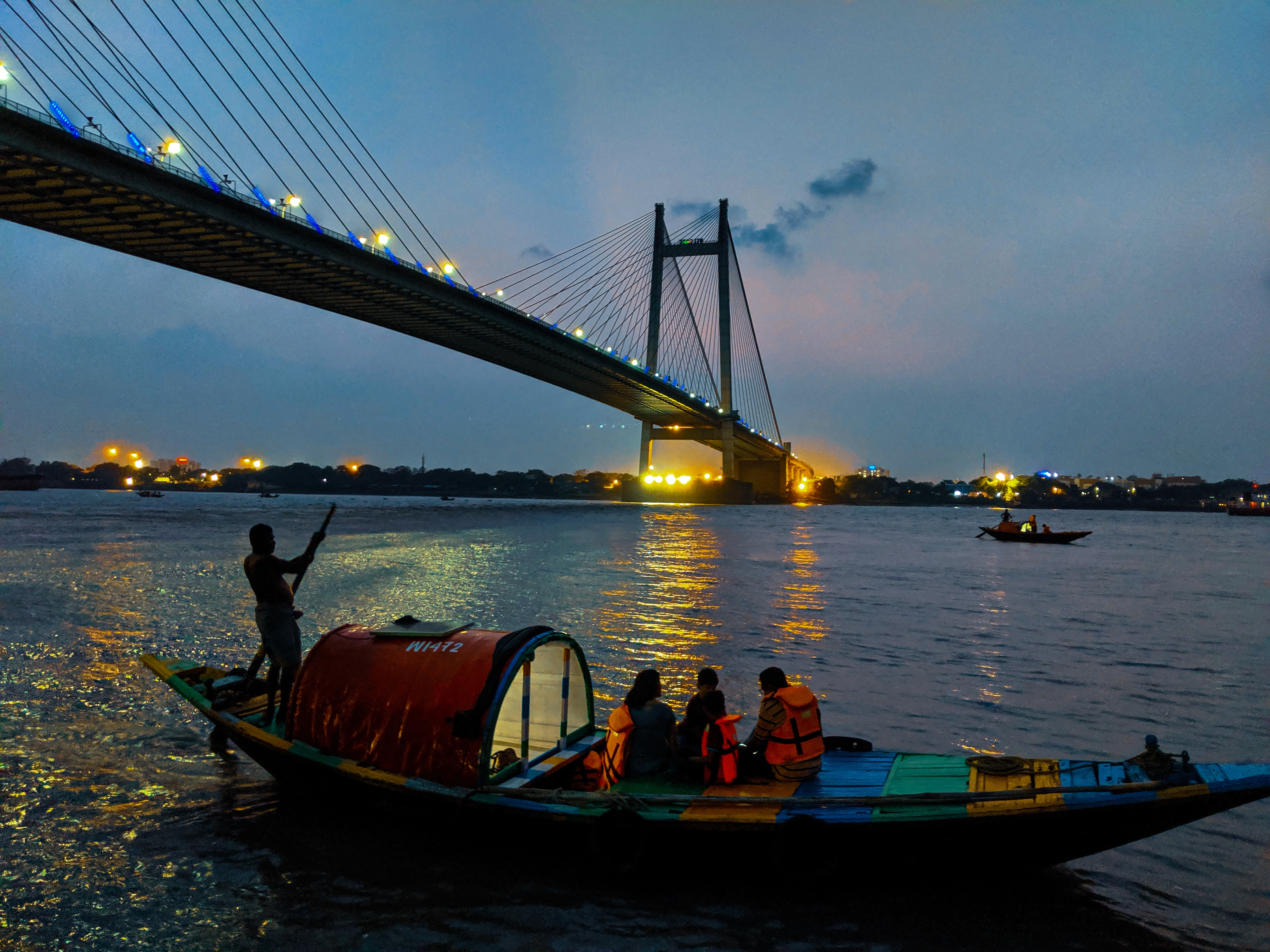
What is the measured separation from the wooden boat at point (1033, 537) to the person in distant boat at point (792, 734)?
139ft

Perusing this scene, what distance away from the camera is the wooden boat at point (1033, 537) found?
42.3 m

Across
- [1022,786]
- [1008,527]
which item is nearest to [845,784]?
[1022,786]

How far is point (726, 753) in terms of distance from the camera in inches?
192

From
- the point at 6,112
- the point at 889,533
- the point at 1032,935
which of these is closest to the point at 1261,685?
the point at 1032,935

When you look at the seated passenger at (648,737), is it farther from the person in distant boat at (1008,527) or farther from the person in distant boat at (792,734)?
Answer: the person in distant boat at (1008,527)

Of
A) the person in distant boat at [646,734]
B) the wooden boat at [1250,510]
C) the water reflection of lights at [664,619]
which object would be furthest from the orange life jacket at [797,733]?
the wooden boat at [1250,510]

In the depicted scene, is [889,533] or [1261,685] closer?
[1261,685]

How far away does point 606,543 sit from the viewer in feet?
113

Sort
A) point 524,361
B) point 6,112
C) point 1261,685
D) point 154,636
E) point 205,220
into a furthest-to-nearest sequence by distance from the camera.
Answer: point 524,361 → point 205,220 → point 6,112 → point 154,636 → point 1261,685

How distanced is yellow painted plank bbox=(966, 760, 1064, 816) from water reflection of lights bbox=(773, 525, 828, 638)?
858 cm

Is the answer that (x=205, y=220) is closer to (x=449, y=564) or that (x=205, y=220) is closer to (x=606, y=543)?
(x=449, y=564)

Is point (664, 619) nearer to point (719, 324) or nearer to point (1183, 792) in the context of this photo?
point (1183, 792)

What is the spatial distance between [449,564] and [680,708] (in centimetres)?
1779

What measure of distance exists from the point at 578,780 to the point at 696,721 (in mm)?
933
